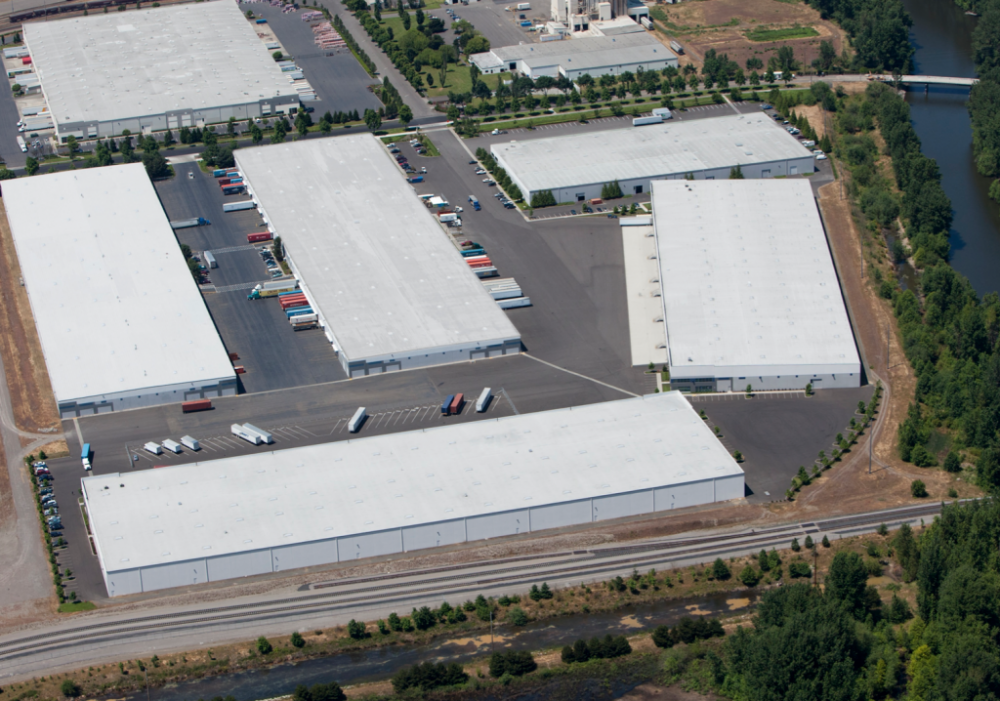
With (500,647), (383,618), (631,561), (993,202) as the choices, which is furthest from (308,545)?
(993,202)

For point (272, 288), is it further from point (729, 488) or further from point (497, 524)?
point (729, 488)

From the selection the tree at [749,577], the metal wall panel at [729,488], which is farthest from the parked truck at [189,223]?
the tree at [749,577]

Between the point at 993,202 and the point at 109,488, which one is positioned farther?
the point at 993,202

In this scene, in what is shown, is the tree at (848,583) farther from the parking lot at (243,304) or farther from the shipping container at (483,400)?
the parking lot at (243,304)

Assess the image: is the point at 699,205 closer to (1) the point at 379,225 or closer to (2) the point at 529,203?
(2) the point at 529,203

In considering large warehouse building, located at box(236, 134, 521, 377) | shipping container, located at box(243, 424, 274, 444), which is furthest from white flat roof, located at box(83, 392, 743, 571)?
large warehouse building, located at box(236, 134, 521, 377)

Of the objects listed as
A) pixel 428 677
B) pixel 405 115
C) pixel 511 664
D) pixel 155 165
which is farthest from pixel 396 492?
pixel 405 115

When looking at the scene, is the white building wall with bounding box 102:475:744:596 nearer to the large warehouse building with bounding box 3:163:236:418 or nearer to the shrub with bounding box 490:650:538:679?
the shrub with bounding box 490:650:538:679
